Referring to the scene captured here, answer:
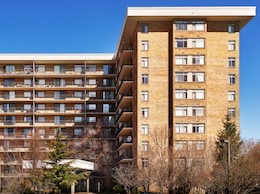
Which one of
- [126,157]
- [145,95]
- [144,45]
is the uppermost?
[144,45]

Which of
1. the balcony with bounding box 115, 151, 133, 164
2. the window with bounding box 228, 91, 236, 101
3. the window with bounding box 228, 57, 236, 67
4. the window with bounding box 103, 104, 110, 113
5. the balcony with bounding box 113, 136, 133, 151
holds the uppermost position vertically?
the window with bounding box 228, 57, 236, 67

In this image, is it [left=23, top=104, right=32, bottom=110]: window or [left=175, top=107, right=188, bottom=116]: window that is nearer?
[left=175, top=107, right=188, bottom=116]: window

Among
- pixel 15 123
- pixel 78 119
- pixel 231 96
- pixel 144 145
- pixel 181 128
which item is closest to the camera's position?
pixel 181 128

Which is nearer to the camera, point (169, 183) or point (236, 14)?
point (169, 183)

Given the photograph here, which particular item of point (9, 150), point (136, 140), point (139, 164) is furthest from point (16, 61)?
point (139, 164)

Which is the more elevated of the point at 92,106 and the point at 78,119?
the point at 92,106

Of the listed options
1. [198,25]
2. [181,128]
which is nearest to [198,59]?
[198,25]

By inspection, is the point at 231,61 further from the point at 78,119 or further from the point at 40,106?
the point at 40,106

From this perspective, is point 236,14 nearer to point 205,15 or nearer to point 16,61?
point 205,15

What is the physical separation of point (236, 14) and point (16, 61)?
43166mm

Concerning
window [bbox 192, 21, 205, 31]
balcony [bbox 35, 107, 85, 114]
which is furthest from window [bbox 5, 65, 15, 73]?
window [bbox 192, 21, 205, 31]

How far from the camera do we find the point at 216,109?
6156 cm

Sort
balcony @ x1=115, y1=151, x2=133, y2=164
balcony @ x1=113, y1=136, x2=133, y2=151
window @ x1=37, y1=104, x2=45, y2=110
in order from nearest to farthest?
balcony @ x1=115, y1=151, x2=133, y2=164, balcony @ x1=113, y1=136, x2=133, y2=151, window @ x1=37, y1=104, x2=45, y2=110

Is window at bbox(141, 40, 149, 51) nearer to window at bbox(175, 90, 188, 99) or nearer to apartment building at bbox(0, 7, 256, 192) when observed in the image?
apartment building at bbox(0, 7, 256, 192)
